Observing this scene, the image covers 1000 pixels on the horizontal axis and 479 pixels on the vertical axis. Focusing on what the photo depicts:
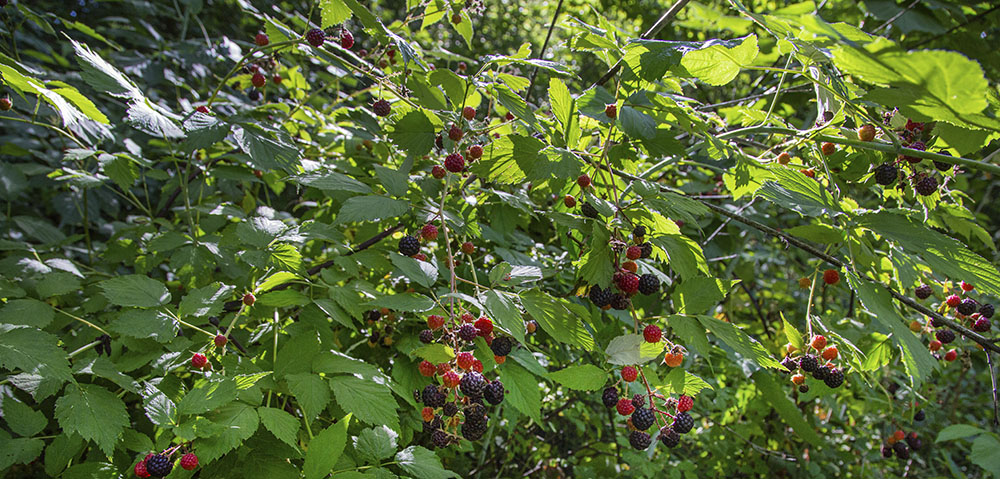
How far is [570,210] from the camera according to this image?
149 centimetres

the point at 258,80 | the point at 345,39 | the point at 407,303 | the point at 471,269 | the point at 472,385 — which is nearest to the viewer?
the point at 472,385

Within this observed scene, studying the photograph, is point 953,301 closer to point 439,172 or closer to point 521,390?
point 521,390

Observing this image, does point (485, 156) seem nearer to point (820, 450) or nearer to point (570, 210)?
point (570, 210)

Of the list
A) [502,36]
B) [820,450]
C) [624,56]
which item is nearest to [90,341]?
[624,56]

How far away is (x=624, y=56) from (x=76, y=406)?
1402 millimetres

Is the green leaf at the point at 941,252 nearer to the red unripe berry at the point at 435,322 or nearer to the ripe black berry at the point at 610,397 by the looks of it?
the ripe black berry at the point at 610,397

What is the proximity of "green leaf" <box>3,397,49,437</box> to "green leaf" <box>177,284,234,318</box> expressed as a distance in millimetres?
432

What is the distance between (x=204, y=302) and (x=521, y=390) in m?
0.77

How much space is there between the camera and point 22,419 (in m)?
1.21

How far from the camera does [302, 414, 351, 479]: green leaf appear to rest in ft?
3.22

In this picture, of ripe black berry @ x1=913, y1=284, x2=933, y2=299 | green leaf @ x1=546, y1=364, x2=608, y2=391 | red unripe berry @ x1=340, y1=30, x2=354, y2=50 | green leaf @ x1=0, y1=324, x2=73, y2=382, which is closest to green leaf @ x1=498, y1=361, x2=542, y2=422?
green leaf @ x1=546, y1=364, x2=608, y2=391

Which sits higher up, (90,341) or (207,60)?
(207,60)

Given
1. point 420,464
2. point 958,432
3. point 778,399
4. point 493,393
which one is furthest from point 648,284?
point 958,432

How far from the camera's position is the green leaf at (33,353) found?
1.02m
